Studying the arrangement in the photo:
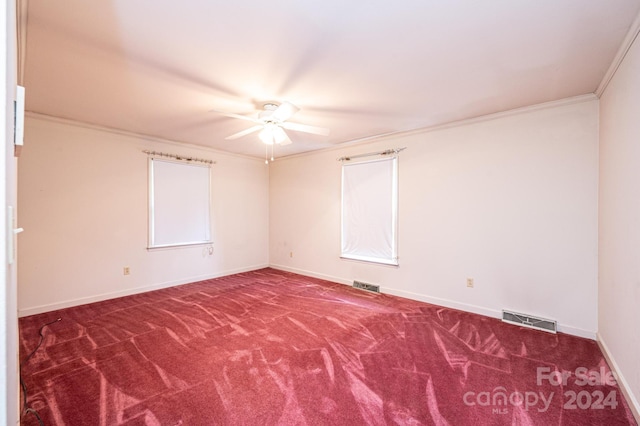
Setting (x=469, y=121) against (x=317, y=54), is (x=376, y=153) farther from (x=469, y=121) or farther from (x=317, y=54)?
(x=317, y=54)

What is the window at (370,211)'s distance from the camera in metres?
4.34

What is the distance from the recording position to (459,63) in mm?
2295

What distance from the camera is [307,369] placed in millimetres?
2332

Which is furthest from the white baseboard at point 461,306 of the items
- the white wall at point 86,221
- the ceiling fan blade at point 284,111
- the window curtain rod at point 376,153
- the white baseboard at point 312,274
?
the white wall at point 86,221

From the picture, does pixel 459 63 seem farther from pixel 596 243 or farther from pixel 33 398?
pixel 33 398

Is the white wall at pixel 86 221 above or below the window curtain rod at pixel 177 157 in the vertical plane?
below

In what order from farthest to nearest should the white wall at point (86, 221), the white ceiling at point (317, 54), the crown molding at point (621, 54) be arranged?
the white wall at point (86, 221) < the crown molding at point (621, 54) < the white ceiling at point (317, 54)

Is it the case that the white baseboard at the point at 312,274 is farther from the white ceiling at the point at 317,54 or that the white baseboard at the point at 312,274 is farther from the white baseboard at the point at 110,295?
the white ceiling at the point at 317,54

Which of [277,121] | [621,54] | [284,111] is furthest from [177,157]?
[621,54]

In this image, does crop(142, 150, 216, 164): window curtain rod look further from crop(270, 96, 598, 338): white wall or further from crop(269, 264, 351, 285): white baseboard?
crop(270, 96, 598, 338): white wall

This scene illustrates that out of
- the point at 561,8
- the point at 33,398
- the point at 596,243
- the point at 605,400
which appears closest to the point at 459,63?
the point at 561,8

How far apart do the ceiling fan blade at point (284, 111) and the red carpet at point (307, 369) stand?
91.9 inches

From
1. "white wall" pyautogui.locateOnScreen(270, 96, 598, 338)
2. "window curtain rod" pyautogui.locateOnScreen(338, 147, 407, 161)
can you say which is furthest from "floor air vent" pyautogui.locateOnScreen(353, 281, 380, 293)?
"window curtain rod" pyautogui.locateOnScreen(338, 147, 407, 161)

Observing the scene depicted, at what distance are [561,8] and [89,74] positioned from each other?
11.8ft
